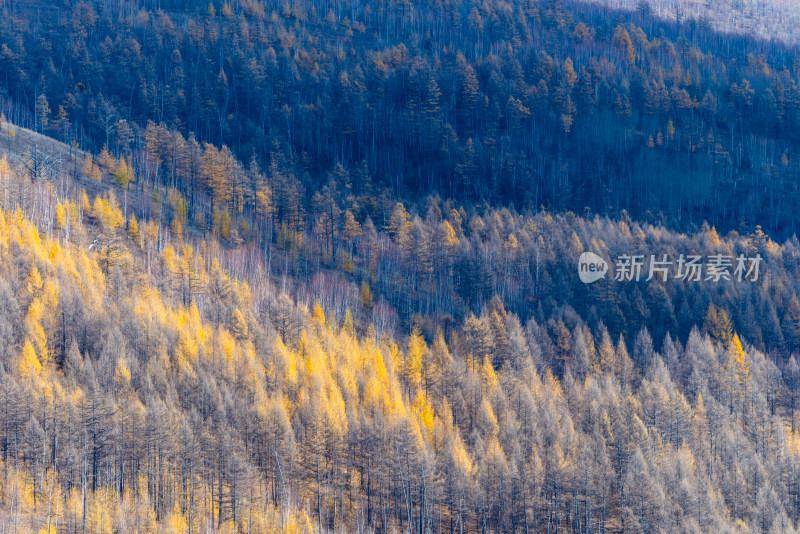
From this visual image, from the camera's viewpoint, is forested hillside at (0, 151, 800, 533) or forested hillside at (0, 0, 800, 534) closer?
forested hillside at (0, 151, 800, 533)

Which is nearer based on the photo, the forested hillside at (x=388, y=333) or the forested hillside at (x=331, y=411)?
the forested hillside at (x=331, y=411)

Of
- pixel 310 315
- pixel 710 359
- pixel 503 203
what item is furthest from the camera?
pixel 503 203

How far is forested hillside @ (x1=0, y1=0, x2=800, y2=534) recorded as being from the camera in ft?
266

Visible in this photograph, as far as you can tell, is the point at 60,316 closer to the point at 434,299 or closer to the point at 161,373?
the point at 161,373

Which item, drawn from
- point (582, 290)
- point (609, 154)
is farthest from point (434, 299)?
point (609, 154)

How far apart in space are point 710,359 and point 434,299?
4463cm

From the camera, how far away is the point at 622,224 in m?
165

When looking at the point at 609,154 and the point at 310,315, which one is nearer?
the point at 310,315

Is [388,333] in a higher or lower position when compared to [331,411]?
lower

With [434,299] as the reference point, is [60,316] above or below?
above

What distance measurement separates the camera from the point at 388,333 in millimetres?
125312

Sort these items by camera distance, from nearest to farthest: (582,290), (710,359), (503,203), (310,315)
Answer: (710,359)
(310,315)
(582,290)
(503,203)

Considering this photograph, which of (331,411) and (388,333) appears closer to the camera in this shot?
(331,411)

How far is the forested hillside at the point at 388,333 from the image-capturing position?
81.2m
